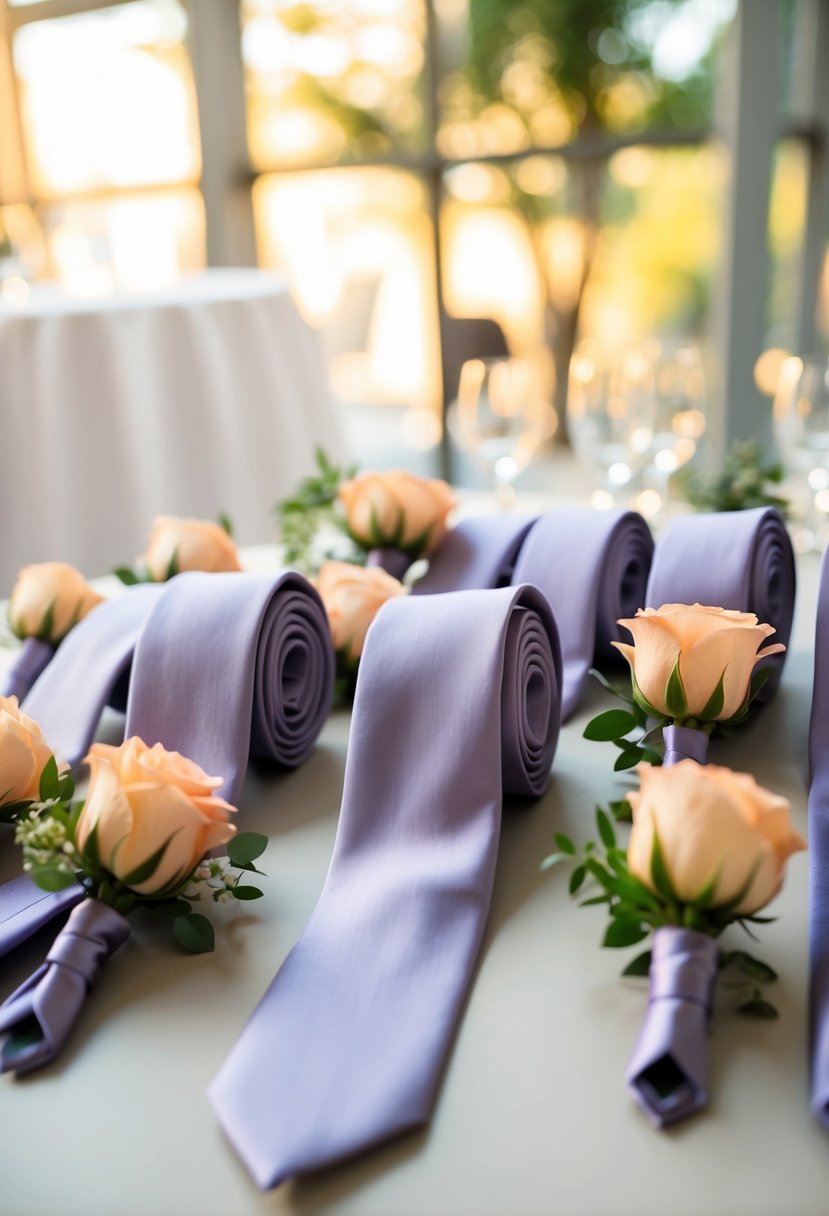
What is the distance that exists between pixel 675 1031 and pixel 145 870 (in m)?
0.24

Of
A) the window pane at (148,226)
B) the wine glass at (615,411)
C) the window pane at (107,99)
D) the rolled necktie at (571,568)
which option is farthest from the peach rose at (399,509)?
the window pane at (107,99)

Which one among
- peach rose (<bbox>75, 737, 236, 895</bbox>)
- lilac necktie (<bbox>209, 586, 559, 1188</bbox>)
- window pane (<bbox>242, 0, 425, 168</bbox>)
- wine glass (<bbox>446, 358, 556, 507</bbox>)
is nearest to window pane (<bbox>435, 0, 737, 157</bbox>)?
window pane (<bbox>242, 0, 425, 168</bbox>)

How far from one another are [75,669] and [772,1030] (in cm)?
52

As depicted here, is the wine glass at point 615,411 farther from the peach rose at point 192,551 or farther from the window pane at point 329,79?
the window pane at point 329,79

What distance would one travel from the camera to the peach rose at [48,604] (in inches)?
34.7

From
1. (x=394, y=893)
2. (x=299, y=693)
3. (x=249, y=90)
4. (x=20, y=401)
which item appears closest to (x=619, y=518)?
(x=299, y=693)

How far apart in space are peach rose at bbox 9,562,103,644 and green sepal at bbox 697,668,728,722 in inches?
20.3

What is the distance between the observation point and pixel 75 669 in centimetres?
79

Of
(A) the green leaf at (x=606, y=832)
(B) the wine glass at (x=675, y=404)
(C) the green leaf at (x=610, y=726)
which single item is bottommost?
(C) the green leaf at (x=610, y=726)

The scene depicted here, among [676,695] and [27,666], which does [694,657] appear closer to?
[676,695]

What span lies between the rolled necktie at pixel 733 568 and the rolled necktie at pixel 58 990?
15.9 inches

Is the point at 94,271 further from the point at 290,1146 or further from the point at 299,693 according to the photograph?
the point at 290,1146

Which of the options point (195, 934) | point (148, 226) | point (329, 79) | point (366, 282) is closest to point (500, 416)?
point (195, 934)

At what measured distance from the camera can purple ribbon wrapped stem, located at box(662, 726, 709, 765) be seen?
1.88ft
